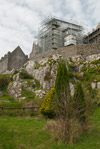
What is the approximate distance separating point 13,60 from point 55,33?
1632cm

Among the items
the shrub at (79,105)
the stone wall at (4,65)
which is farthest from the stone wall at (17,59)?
the shrub at (79,105)

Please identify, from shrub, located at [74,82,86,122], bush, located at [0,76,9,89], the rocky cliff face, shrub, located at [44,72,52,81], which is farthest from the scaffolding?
shrub, located at [74,82,86,122]

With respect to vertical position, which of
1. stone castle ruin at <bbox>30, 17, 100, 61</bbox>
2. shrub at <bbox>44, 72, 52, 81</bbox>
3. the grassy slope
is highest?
stone castle ruin at <bbox>30, 17, 100, 61</bbox>

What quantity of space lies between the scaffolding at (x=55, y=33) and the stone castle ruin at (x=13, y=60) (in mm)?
6037

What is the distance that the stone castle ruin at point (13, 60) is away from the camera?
50.8 meters

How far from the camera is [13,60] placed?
5225 centimetres

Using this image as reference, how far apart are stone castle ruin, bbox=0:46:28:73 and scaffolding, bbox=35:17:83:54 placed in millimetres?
6037

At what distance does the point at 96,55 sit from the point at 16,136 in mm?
34277

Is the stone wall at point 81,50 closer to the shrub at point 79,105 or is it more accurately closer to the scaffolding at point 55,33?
the scaffolding at point 55,33

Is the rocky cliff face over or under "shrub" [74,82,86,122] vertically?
over

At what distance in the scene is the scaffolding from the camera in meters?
52.8

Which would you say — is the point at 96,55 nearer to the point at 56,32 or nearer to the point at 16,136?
the point at 56,32

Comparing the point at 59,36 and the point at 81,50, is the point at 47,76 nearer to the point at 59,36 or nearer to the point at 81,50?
the point at 81,50

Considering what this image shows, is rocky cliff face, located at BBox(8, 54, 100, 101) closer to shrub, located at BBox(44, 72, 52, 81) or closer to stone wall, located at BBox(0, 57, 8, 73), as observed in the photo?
shrub, located at BBox(44, 72, 52, 81)
